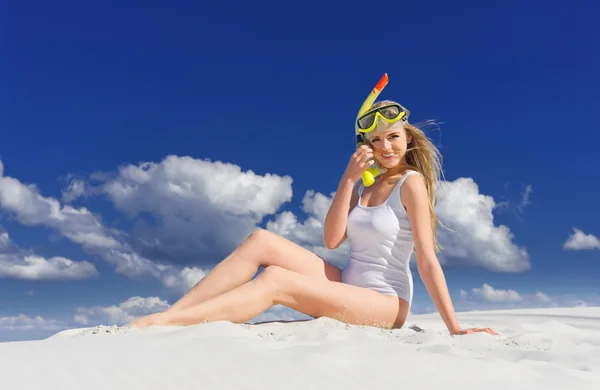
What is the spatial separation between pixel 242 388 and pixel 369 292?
7.56 feet

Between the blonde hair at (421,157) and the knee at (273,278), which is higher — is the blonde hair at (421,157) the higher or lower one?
the higher one

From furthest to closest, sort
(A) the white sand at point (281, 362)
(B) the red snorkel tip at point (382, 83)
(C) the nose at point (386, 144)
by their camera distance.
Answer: (B) the red snorkel tip at point (382, 83) → (C) the nose at point (386, 144) → (A) the white sand at point (281, 362)

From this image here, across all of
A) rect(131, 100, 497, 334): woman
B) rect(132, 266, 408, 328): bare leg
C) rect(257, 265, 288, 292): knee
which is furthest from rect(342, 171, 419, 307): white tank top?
rect(257, 265, 288, 292): knee

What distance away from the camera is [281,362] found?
107 inches

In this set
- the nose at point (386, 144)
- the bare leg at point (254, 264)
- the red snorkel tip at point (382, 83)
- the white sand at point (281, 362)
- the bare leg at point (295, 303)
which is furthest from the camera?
the red snorkel tip at point (382, 83)

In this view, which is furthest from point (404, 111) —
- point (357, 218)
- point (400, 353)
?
point (400, 353)

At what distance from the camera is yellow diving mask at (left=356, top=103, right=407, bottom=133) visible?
4.89 metres

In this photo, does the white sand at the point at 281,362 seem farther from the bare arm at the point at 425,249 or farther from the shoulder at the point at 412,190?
the shoulder at the point at 412,190

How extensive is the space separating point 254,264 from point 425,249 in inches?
53.9

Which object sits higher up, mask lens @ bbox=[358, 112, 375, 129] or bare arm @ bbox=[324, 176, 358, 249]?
mask lens @ bbox=[358, 112, 375, 129]

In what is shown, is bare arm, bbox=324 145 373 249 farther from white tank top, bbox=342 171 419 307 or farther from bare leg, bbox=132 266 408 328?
bare leg, bbox=132 266 408 328

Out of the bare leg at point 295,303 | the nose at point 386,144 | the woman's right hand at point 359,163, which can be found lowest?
the bare leg at point 295,303

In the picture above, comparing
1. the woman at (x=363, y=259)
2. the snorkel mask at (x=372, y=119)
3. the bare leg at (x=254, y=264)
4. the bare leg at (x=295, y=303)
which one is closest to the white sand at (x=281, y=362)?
the bare leg at (x=295, y=303)

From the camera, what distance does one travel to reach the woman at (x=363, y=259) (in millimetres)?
4266
